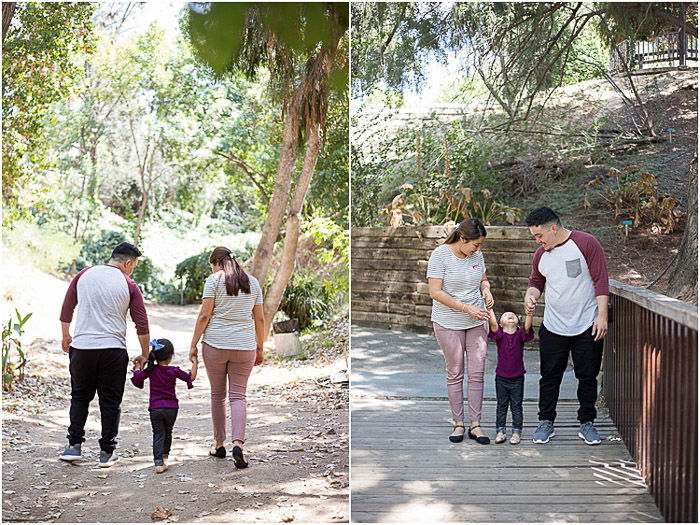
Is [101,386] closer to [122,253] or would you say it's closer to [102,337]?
[102,337]

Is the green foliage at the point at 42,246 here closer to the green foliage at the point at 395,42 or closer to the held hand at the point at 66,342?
the held hand at the point at 66,342

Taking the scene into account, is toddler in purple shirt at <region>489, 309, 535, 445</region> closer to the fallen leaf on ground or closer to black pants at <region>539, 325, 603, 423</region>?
black pants at <region>539, 325, 603, 423</region>

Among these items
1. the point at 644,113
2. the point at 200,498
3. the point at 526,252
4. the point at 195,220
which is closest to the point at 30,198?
the point at 195,220

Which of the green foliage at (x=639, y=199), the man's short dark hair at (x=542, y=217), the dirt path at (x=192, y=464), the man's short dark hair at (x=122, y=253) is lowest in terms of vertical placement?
the dirt path at (x=192, y=464)

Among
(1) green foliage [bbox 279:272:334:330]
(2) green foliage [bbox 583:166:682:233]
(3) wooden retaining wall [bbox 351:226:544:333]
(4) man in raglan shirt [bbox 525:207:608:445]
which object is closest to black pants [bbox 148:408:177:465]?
(4) man in raglan shirt [bbox 525:207:608:445]

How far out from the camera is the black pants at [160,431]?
122 inches

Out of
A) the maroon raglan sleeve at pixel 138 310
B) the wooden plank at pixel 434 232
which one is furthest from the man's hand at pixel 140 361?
the wooden plank at pixel 434 232

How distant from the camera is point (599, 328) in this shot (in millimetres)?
3098

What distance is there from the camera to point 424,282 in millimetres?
5098

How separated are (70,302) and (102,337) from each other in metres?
0.19

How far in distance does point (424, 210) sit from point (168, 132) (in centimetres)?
245

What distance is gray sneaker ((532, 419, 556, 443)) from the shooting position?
3.25 m

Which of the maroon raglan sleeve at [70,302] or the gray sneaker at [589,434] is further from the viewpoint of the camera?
the gray sneaker at [589,434]

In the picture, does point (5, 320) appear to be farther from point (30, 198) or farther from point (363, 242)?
point (363, 242)
